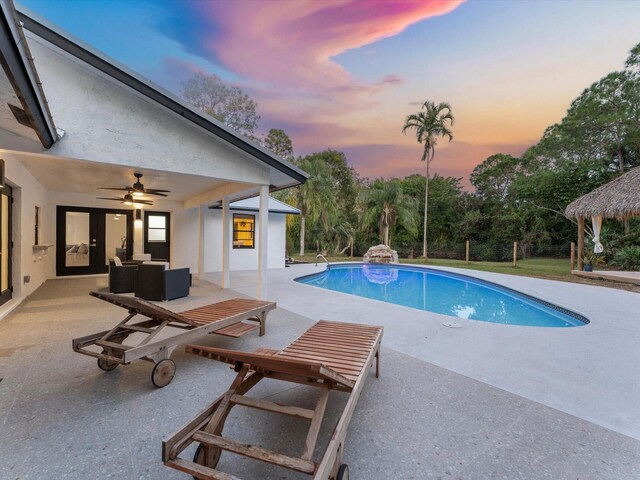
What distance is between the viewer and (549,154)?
940 inches

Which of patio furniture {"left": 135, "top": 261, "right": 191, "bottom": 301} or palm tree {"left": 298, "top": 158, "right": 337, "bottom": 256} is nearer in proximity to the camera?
patio furniture {"left": 135, "top": 261, "right": 191, "bottom": 301}

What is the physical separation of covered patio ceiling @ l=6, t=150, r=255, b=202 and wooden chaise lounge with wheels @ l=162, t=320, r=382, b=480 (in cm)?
492

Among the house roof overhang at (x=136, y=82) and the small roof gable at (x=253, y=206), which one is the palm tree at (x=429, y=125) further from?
the house roof overhang at (x=136, y=82)

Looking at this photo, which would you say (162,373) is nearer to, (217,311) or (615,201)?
(217,311)

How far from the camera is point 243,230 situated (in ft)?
44.7

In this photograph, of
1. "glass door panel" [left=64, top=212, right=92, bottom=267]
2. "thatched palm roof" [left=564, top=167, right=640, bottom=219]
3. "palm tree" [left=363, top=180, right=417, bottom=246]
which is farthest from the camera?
"palm tree" [left=363, top=180, right=417, bottom=246]

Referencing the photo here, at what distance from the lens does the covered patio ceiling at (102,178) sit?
6221 millimetres

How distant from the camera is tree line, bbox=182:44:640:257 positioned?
19.8m

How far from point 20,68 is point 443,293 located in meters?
11.5

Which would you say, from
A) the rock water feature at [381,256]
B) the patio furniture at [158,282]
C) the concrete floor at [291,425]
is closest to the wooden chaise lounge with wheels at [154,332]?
the concrete floor at [291,425]

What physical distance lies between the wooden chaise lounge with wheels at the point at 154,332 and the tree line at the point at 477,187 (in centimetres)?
1593

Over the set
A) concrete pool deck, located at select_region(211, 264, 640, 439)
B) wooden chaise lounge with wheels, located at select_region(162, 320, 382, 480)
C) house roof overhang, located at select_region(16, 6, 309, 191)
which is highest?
house roof overhang, located at select_region(16, 6, 309, 191)

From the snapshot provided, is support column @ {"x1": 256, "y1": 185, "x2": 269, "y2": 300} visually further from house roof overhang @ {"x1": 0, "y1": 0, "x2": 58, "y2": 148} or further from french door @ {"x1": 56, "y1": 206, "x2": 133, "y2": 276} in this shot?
french door @ {"x1": 56, "y1": 206, "x2": 133, "y2": 276}

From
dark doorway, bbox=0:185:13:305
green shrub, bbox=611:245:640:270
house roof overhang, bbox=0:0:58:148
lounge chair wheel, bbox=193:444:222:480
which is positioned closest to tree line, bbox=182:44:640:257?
green shrub, bbox=611:245:640:270
